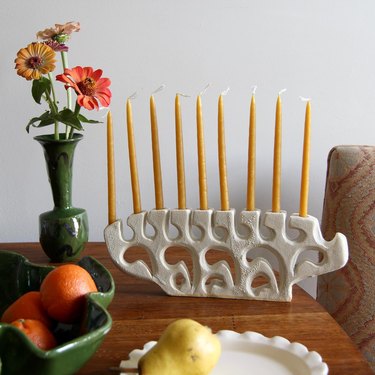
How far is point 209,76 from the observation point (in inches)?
44.9

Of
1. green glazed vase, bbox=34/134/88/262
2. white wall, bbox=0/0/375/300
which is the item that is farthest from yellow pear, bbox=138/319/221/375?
white wall, bbox=0/0/375/300

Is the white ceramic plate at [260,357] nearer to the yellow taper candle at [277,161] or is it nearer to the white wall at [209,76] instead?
the yellow taper candle at [277,161]

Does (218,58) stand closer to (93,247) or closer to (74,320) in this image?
(93,247)

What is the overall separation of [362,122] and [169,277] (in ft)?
2.05

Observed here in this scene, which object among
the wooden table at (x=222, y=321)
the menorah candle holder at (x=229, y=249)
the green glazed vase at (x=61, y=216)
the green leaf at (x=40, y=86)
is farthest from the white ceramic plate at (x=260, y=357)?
the green leaf at (x=40, y=86)

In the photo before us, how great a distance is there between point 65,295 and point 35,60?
450mm

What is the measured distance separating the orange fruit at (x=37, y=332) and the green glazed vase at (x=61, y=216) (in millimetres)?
372

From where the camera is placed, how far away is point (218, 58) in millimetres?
1134

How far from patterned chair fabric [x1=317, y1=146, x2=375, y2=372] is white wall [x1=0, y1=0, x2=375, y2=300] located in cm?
22

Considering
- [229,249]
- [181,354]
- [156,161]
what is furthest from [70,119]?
[181,354]

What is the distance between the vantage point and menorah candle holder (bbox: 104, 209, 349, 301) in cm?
77

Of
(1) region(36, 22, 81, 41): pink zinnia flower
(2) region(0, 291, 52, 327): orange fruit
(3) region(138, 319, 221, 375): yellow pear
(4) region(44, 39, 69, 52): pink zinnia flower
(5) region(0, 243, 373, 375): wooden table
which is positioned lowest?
(5) region(0, 243, 373, 375): wooden table

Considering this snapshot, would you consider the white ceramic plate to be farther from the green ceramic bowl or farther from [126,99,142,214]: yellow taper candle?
[126,99,142,214]: yellow taper candle

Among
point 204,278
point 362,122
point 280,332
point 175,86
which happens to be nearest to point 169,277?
point 204,278
